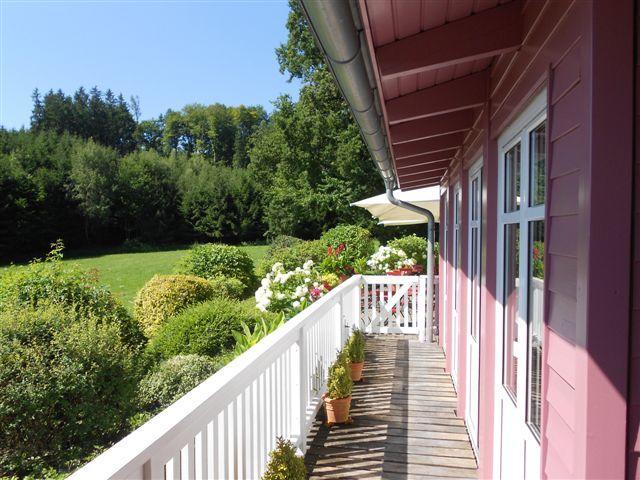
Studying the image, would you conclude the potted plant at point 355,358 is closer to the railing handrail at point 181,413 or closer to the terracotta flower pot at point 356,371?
the terracotta flower pot at point 356,371

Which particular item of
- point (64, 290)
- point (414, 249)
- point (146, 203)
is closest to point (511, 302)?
point (64, 290)

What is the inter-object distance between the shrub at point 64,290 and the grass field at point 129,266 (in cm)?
710

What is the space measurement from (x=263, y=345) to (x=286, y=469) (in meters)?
0.66

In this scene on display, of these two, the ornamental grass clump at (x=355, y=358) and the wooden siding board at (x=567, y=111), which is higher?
the wooden siding board at (x=567, y=111)

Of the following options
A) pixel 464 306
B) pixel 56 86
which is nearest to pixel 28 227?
pixel 464 306

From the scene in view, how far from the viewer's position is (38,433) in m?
3.96

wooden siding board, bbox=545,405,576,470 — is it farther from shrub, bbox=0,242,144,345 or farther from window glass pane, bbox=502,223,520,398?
shrub, bbox=0,242,144,345

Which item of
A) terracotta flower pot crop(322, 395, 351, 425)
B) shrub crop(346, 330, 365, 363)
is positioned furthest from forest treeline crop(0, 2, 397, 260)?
terracotta flower pot crop(322, 395, 351, 425)

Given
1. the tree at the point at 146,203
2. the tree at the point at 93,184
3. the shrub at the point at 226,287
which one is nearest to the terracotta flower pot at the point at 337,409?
the shrub at the point at 226,287

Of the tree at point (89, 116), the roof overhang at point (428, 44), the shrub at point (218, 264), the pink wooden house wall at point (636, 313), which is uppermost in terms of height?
the tree at point (89, 116)

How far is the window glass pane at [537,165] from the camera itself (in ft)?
5.78

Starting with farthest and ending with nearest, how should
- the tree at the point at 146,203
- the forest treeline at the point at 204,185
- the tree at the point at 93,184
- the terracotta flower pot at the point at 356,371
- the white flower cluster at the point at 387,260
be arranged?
the tree at the point at 146,203
the tree at the point at 93,184
the forest treeline at the point at 204,185
the white flower cluster at the point at 387,260
the terracotta flower pot at the point at 356,371

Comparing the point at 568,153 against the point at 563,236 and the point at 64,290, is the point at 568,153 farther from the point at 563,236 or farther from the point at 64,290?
the point at 64,290

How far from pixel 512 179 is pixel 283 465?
191 cm
